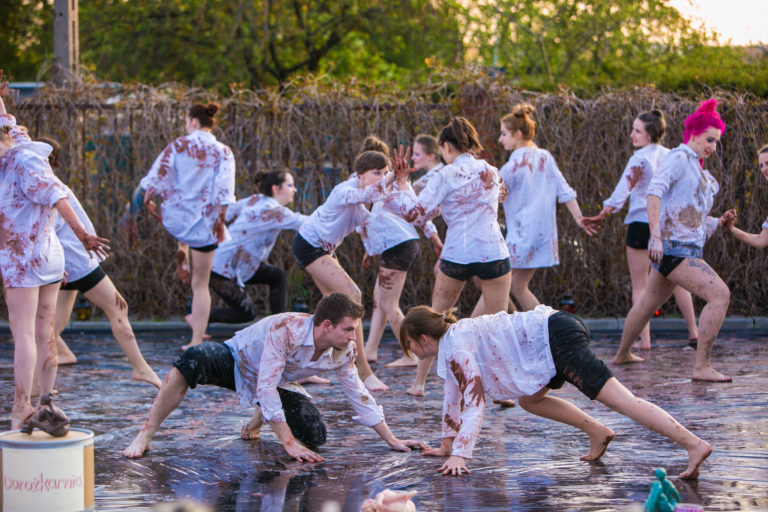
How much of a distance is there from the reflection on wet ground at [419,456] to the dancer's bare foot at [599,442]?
0.06 m

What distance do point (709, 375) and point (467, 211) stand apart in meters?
2.30

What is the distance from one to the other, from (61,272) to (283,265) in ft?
19.1

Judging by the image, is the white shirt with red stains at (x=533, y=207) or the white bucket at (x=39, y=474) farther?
the white shirt with red stains at (x=533, y=207)

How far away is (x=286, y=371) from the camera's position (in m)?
5.41

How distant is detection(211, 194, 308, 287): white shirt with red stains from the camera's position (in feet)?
28.9

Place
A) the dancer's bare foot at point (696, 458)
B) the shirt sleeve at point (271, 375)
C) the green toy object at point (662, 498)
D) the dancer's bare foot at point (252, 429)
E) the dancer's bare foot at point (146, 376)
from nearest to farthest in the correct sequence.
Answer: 1. the green toy object at point (662, 498)
2. the dancer's bare foot at point (696, 458)
3. the shirt sleeve at point (271, 375)
4. the dancer's bare foot at point (252, 429)
5. the dancer's bare foot at point (146, 376)

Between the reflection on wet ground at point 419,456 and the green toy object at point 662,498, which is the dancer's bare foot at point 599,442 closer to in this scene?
the reflection on wet ground at point 419,456

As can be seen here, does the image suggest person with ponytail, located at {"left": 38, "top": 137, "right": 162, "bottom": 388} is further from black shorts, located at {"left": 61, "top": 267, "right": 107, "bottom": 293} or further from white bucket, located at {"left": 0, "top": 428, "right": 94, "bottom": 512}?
white bucket, located at {"left": 0, "top": 428, "right": 94, "bottom": 512}

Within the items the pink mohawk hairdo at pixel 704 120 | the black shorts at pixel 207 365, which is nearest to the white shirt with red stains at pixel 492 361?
the black shorts at pixel 207 365

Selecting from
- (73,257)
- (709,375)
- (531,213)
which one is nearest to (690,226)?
(709,375)

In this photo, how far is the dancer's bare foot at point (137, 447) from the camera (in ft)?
17.3

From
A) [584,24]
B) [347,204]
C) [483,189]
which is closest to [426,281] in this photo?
[347,204]

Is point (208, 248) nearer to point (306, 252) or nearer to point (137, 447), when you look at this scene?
point (306, 252)

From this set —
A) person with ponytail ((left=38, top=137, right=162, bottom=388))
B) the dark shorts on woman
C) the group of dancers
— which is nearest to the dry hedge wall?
the group of dancers
